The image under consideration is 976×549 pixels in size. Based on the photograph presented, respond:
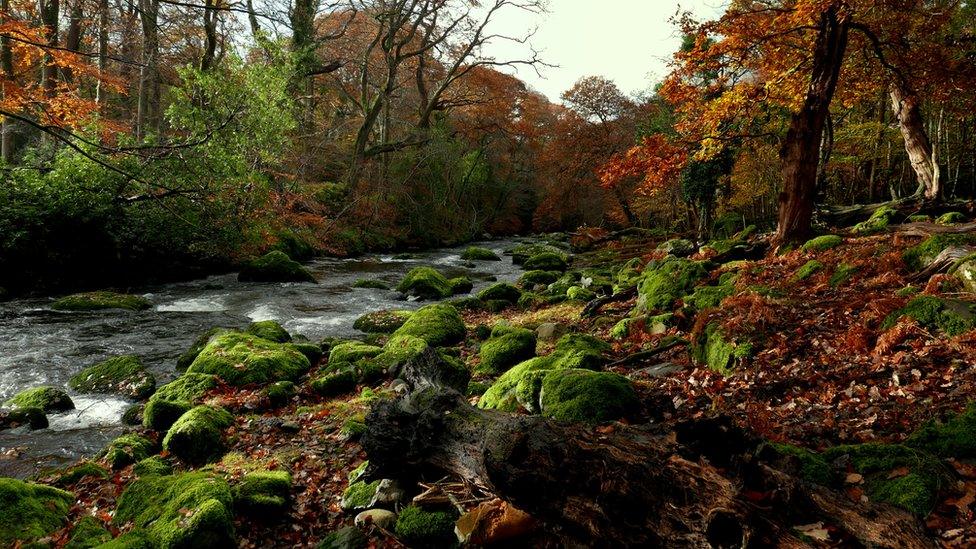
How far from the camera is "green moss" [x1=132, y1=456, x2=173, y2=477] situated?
16.1ft

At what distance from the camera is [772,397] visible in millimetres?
5027

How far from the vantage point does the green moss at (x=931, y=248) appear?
7.15m

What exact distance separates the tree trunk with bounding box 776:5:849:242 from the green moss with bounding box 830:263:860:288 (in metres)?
2.67

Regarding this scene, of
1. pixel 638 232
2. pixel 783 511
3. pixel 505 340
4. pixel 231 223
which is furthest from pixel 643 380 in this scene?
pixel 638 232

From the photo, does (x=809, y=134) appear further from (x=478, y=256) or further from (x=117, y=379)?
(x=478, y=256)

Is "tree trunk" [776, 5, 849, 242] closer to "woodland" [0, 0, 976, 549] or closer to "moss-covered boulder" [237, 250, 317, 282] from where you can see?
"woodland" [0, 0, 976, 549]

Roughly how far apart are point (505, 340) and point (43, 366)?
7.57m

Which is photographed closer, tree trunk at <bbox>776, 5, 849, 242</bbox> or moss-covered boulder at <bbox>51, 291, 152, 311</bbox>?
tree trunk at <bbox>776, 5, 849, 242</bbox>

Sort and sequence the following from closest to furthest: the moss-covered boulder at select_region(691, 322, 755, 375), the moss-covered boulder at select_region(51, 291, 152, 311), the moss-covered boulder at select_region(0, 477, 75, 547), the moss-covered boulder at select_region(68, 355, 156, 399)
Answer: the moss-covered boulder at select_region(0, 477, 75, 547), the moss-covered boulder at select_region(691, 322, 755, 375), the moss-covered boulder at select_region(68, 355, 156, 399), the moss-covered boulder at select_region(51, 291, 152, 311)

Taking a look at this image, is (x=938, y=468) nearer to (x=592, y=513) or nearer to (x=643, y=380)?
(x=592, y=513)

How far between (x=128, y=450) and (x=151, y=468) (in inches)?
25.2

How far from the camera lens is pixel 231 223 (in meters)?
16.1

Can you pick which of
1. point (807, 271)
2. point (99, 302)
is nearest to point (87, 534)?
point (807, 271)

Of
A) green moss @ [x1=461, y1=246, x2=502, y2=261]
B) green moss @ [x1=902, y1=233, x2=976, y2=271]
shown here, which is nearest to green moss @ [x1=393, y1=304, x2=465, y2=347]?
green moss @ [x1=902, y1=233, x2=976, y2=271]
